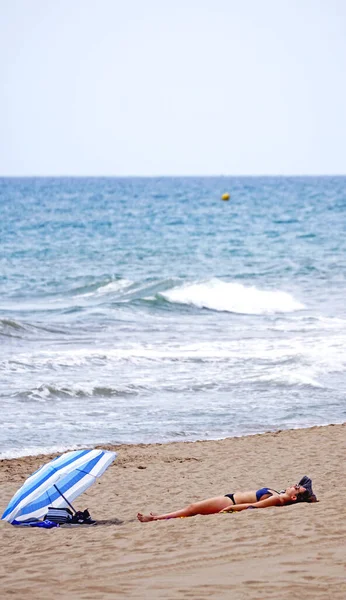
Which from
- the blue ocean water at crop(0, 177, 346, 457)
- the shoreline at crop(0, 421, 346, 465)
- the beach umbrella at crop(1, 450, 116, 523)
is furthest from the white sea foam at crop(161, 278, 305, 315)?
the beach umbrella at crop(1, 450, 116, 523)

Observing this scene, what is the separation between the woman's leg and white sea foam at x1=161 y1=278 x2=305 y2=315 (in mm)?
14567

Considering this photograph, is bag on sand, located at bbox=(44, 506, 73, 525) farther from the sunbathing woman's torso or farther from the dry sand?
the sunbathing woman's torso

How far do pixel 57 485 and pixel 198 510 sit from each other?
4.24 feet

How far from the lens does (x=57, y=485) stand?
844cm

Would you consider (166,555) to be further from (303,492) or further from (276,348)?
(276,348)

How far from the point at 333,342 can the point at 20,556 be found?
38.4 ft

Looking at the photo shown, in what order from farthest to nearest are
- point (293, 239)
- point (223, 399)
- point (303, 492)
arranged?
point (293, 239), point (223, 399), point (303, 492)

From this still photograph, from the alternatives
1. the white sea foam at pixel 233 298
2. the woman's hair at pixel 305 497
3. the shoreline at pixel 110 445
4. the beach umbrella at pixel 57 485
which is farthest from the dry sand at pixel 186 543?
the white sea foam at pixel 233 298

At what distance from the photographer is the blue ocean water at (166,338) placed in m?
12.9

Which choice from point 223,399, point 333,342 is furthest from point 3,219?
point 223,399

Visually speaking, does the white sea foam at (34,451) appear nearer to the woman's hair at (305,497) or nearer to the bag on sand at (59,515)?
the bag on sand at (59,515)

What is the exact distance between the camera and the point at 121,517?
8.52m

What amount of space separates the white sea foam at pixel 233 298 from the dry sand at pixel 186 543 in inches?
502

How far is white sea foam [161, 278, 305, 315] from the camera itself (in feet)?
76.4
